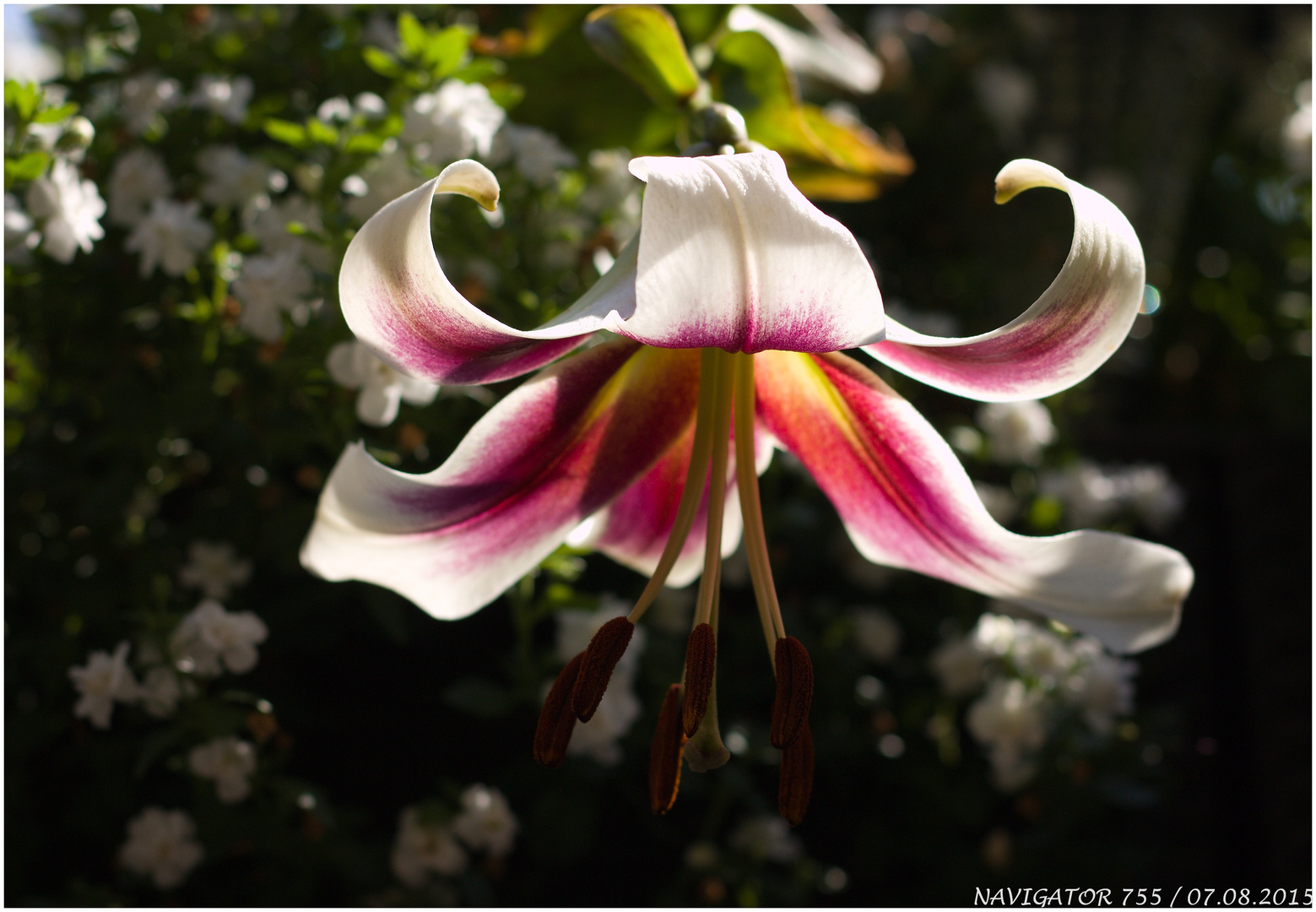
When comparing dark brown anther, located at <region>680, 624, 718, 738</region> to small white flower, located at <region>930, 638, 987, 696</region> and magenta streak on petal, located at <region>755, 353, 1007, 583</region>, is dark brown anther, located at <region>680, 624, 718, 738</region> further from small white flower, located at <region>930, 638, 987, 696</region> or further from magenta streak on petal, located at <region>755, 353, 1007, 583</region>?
small white flower, located at <region>930, 638, 987, 696</region>

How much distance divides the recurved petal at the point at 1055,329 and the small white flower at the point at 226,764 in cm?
45

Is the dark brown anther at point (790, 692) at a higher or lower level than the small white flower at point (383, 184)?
lower

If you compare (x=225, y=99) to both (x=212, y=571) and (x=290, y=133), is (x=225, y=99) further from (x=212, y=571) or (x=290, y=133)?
(x=212, y=571)

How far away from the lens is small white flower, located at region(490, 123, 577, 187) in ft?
2.03

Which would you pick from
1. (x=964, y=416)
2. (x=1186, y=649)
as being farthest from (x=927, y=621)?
(x=1186, y=649)

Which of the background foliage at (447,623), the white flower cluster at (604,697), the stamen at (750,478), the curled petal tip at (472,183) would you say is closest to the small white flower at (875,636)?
the background foliage at (447,623)

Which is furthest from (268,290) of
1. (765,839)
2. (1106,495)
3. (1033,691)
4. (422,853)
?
(1106,495)

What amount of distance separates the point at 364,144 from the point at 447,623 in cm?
38

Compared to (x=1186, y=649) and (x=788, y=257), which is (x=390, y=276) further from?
(x=1186, y=649)

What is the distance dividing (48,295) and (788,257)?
571mm

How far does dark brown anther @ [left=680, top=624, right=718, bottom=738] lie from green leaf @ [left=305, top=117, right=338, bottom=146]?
0.38 metres

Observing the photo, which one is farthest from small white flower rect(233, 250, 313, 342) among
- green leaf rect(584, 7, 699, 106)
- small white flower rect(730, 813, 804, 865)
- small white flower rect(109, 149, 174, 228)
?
small white flower rect(730, 813, 804, 865)

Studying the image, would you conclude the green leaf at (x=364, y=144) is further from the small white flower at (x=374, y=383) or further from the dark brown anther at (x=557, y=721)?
the dark brown anther at (x=557, y=721)

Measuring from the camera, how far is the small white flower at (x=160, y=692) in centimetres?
54
